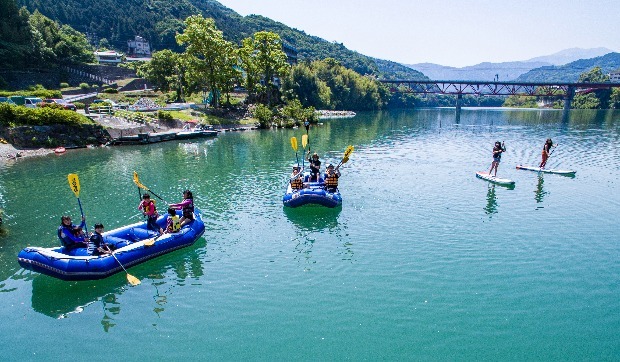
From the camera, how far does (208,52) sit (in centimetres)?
6391

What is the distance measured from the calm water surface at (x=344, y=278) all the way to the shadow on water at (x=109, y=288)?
0.06 meters

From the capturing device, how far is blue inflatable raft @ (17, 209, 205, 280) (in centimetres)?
1386

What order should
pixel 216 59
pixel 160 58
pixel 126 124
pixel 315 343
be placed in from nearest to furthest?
pixel 315 343
pixel 126 124
pixel 216 59
pixel 160 58

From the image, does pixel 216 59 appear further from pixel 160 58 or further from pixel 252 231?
pixel 252 231

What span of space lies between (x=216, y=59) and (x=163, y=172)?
3781cm

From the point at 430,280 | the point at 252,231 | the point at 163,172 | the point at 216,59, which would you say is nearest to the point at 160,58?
the point at 216,59

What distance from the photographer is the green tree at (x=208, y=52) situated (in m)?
62.2

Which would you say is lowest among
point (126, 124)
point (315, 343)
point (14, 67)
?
point (315, 343)

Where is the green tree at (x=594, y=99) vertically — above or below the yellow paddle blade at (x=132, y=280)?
above

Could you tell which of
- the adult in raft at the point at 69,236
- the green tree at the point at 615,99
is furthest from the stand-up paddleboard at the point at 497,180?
the green tree at the point at 615,99

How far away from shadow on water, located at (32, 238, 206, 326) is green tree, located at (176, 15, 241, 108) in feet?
176

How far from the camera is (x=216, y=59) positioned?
211 feet

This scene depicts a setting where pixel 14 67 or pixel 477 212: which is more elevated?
pixel 14 67

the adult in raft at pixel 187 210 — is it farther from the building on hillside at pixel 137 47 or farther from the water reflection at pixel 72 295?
the building on hillside at pixel 137 47
